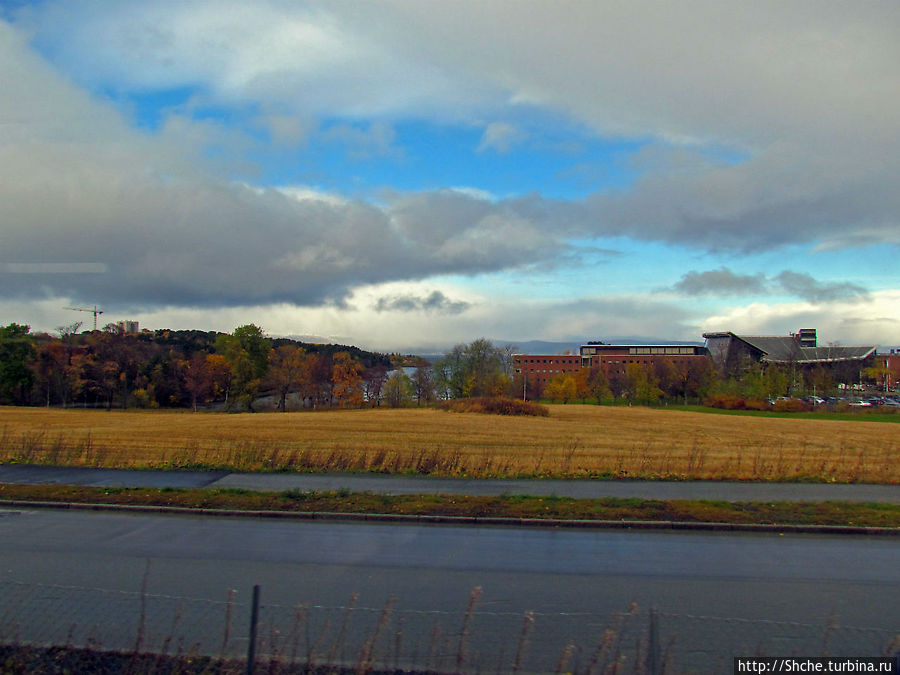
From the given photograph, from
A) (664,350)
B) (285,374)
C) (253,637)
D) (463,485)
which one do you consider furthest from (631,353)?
(253,637)

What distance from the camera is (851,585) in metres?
8.26

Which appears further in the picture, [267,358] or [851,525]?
[267,358]

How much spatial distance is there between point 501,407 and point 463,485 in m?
40.7

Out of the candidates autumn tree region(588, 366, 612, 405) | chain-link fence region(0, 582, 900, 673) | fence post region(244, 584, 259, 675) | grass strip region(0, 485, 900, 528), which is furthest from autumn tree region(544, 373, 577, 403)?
fence post region(244, 584, 259, 675)

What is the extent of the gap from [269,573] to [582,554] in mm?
4609

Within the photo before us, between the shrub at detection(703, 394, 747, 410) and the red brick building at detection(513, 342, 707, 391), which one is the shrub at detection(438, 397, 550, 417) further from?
the red brick building at detection(513, 342, 707, 391)

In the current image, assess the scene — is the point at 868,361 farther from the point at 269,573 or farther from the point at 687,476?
the point at 269,573

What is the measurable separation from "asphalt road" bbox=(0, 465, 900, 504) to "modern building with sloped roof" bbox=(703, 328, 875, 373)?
10951 cm

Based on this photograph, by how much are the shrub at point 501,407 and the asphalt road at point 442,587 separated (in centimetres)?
4410

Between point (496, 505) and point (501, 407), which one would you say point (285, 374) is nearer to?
point (501, 407)

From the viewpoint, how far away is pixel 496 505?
13.0m

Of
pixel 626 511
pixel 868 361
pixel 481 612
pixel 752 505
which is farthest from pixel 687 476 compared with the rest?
pixel 868 361

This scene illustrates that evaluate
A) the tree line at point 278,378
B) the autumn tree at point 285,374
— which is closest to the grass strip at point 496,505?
the tree line at point 278,378

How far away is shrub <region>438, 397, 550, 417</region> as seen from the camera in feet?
181
